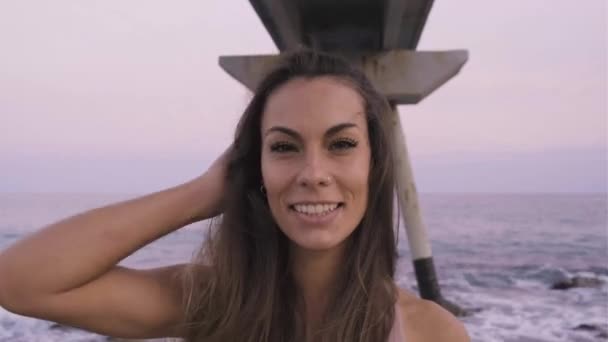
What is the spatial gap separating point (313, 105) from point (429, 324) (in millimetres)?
753

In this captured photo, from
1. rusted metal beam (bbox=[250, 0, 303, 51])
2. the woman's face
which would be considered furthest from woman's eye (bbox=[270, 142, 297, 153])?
rusted metal beam (bbox=[250, 0, 303, 51])

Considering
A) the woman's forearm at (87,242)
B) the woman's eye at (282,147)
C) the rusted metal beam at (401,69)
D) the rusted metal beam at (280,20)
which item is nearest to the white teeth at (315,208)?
the woman's eye at (282,147)

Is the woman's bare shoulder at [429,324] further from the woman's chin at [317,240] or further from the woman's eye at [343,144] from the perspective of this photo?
the woman's eye at [343,144]

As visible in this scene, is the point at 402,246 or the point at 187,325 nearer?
the point at 187,325

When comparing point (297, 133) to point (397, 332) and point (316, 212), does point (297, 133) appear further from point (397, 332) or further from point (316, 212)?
point (397, 332)

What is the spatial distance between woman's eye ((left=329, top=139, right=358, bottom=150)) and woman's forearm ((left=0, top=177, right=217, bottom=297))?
490 mm

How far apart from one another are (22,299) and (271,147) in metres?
0.84

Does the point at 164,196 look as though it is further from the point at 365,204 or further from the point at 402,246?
the point at 402,246

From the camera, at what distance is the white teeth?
1975 mm

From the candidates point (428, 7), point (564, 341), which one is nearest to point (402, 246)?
point (564, 341)

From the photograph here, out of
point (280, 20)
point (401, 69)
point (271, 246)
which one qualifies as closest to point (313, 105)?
point (271, 246)

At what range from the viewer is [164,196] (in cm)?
211

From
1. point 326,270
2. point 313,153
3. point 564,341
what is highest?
point 313,153

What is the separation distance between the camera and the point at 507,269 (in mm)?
17859
